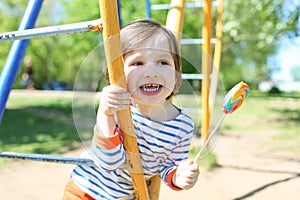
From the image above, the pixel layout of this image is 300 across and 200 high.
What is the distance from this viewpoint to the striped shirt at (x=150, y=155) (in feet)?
3.73

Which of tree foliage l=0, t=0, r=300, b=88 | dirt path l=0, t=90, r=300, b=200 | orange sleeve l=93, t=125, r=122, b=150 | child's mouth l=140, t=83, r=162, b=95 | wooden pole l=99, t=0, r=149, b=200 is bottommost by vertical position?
dirt path l=0, t=90, r=300, b=200

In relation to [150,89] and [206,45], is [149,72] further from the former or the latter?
[206,45]

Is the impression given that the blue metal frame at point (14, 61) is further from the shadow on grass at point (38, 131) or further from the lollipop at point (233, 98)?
the shadow on grass at point (38, 131)

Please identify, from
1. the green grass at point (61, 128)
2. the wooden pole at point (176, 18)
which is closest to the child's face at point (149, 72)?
the wooden pole at point (176, 18)

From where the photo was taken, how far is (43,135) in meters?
4.98

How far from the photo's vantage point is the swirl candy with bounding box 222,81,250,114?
3.44 ft

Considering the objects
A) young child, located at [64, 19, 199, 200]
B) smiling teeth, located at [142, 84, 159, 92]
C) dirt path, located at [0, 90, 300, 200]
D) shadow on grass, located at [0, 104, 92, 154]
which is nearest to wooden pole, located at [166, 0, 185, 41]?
young child, located at [64, 19, 199, 200]

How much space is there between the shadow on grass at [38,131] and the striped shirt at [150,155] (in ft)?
9.74

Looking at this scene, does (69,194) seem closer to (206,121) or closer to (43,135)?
(206,121)

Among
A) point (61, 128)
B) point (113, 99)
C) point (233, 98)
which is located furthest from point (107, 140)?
point (61, 128)

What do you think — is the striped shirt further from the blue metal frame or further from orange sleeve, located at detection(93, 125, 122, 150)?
the blue metal frame

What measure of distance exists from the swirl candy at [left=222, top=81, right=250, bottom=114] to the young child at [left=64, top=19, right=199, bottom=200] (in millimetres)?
158

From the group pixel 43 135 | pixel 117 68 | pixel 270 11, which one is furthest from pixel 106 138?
pixel 270 11

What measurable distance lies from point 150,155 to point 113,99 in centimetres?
29
